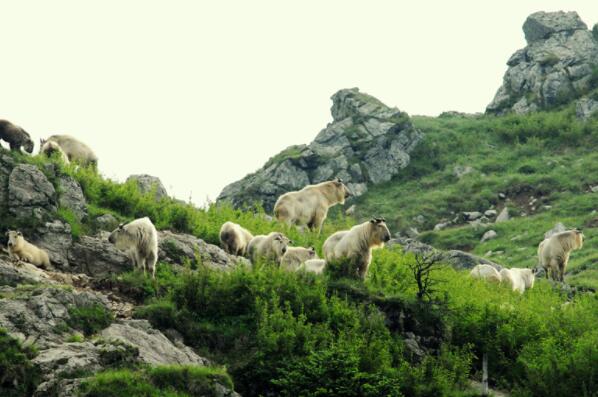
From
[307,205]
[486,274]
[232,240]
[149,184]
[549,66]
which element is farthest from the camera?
[549,66]

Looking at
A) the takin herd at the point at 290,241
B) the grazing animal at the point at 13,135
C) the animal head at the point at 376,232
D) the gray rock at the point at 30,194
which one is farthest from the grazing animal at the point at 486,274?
the grazing animal at the point at 13,135

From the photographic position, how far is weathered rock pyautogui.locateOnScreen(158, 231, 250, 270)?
984 inches

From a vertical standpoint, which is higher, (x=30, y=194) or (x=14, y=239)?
(x=30, y=194)

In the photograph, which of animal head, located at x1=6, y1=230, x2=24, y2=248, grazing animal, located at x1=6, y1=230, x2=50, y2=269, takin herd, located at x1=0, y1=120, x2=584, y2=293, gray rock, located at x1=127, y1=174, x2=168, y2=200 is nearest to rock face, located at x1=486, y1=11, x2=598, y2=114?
takin herd, located at x1=0, y1=120, x2=584, y2=293

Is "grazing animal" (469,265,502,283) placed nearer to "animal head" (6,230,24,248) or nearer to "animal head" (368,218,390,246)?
"animal head" (368,218,390,246)

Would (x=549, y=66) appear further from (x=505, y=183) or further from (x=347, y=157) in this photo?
(x=347, y=157)

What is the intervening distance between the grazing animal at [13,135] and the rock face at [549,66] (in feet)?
158

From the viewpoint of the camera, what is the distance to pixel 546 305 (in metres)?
26.4

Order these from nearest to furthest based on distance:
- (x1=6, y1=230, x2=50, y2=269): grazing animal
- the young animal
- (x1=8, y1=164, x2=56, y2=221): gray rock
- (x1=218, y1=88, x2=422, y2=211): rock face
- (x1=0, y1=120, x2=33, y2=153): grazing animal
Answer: (x1=6, y1=230, x2=50, y2=269): grazing animal, (x1=8, y1=164, x2=56, y2=221): gray rock, (x1=0, y1=120, x2=33, y2=153): grazing animal, the young animal, (x1=218, y1=88, x2=422, y2=211): rock face

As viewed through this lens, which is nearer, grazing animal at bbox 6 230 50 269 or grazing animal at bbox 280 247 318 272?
grazing animal at bbox 6 230 50 269

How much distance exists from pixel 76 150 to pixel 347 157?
108 feet

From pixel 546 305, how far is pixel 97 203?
13583mm

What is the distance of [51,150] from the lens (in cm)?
2872

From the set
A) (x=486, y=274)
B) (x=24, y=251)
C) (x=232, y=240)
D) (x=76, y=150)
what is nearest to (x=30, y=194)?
(x=24, y=251)
